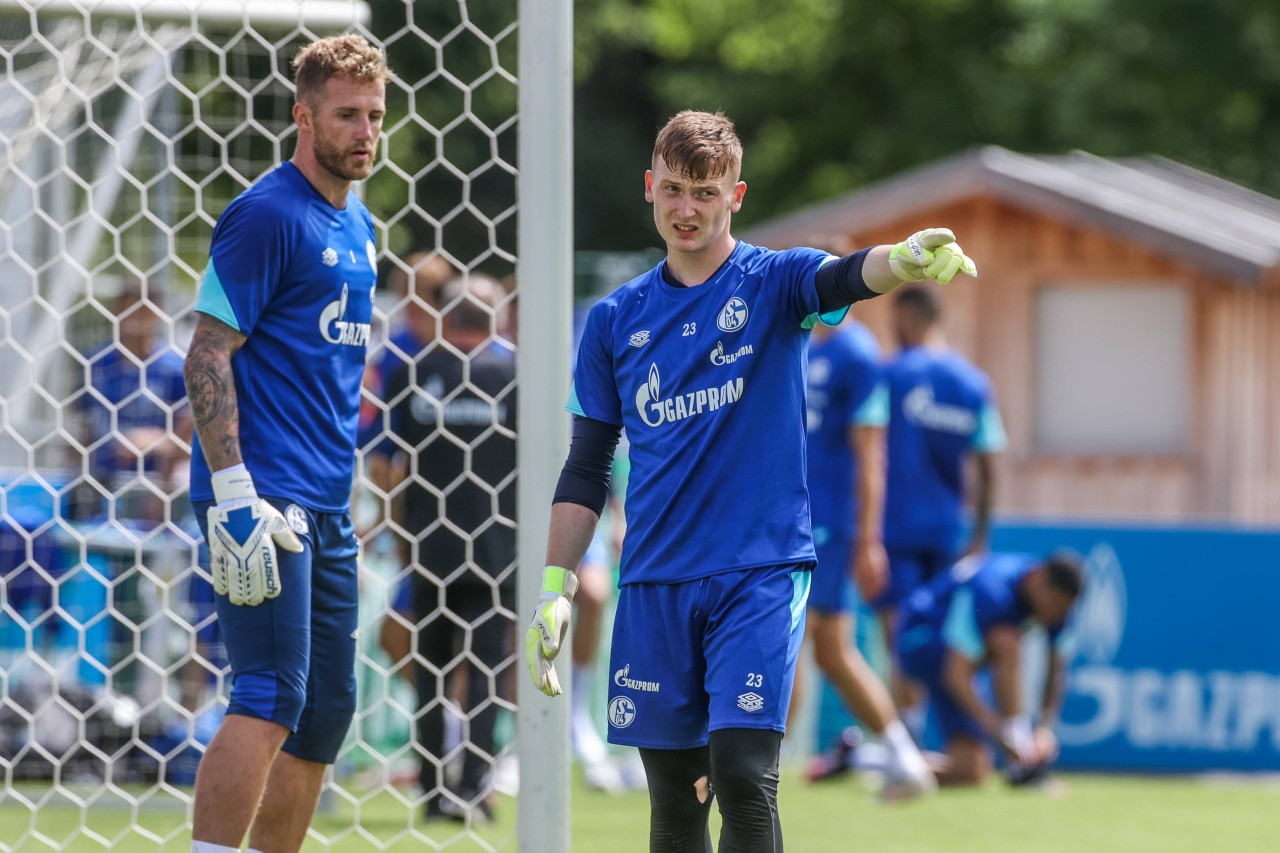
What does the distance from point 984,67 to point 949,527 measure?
2151cm

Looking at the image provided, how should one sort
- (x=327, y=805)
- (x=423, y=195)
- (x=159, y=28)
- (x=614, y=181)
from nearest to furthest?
(x=159, y=28), (x=327, y=805), (x=423, y=195), (x=614, y=181)

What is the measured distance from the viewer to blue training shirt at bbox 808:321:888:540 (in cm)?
873

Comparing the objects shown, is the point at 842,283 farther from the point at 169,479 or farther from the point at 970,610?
the point at 970,610

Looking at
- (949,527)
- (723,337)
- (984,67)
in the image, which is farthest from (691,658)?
(984,67)

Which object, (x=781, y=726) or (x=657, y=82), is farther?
(x=657, y=82)

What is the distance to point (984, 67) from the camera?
30.0 metres

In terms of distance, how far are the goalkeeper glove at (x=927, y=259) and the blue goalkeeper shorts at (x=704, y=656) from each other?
796mm

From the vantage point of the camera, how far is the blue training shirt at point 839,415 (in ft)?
28.6

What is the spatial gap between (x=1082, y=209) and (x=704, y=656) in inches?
536

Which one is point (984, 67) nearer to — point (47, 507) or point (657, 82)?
point (657, 82)

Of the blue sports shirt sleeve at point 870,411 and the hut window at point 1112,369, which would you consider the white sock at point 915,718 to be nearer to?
the blue sports shirt sleeve at point 870,411

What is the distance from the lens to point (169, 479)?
895 centimetres

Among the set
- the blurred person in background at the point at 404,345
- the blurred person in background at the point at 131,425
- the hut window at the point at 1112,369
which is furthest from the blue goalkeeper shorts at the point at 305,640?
the hut window at the point at 1112,369

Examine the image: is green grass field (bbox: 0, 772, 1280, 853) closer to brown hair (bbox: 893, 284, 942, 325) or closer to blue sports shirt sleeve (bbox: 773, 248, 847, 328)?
brown hair (bbox: 893, 284, 942, 325)
